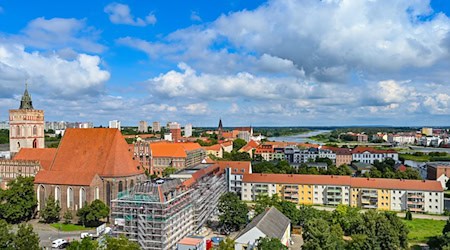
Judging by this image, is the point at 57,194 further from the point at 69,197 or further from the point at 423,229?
the point at 423,229

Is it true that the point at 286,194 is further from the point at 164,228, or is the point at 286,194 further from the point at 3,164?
the point at 3,164

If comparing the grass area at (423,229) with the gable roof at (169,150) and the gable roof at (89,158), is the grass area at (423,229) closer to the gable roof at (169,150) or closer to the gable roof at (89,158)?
the gable roof at (89,158)

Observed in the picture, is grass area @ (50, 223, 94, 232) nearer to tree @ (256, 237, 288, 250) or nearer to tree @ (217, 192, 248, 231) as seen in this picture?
tree @ (217, 192, 248, 231)

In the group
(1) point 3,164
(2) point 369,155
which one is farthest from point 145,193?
(2) point 369,155

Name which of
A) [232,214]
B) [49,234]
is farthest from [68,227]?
[232,214]

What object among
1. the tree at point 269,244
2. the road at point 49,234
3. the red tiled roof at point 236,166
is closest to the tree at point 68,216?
the road at point 49,234

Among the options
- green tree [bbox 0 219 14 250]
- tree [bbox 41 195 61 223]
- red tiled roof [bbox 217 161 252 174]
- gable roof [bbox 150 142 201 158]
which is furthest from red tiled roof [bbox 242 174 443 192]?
green tree [bbox 0 219 14 250]
